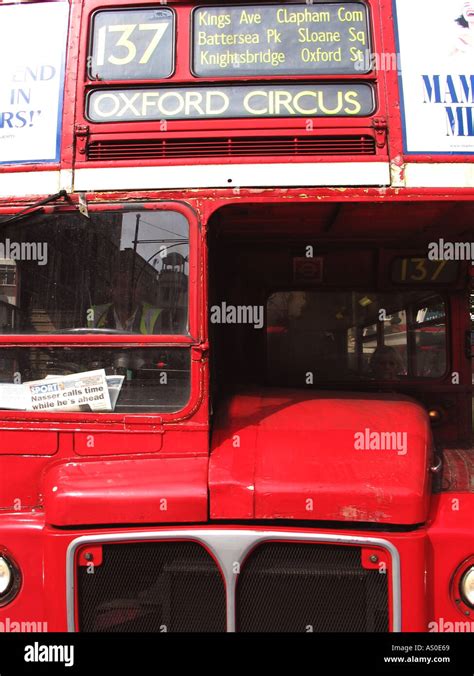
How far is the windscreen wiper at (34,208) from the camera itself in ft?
6.65

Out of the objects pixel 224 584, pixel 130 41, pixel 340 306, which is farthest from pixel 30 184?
pixel 340 306

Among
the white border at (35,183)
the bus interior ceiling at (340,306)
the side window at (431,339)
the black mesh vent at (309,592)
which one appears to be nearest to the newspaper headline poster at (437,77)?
the bus interior ceiling at (340,306)

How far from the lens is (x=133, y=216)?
2098 millimetres

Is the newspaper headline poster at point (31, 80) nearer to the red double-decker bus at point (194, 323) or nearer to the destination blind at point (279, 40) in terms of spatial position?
the red double-decker bus at point (194, 323)

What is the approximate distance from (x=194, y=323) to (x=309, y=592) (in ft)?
3.82

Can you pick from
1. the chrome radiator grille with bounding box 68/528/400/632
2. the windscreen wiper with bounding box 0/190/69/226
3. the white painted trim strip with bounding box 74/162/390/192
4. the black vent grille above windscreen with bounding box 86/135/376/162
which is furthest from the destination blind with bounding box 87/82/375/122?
the chrome radiator grille with bounding box 68/528/400/632

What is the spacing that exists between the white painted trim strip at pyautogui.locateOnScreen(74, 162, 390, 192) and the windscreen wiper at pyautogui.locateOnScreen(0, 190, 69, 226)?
0.12m

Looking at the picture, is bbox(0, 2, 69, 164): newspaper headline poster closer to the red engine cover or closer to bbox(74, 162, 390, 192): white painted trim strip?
bbox(74, 162, 390, 192): white painted trim strip

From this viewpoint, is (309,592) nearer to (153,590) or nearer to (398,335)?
(153,590)

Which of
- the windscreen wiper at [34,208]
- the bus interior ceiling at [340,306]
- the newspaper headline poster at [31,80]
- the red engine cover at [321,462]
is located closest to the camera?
the red engine cover at [321,462]

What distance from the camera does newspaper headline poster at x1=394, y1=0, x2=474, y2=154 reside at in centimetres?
212

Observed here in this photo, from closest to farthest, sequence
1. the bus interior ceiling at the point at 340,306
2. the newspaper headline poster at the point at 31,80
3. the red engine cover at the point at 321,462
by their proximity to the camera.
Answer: the red engine cover at the point at 321,462
the newspaper headline poster at the point at 31,80
the bus interior ceiling at the point at 340,306

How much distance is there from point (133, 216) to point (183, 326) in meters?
0.54
